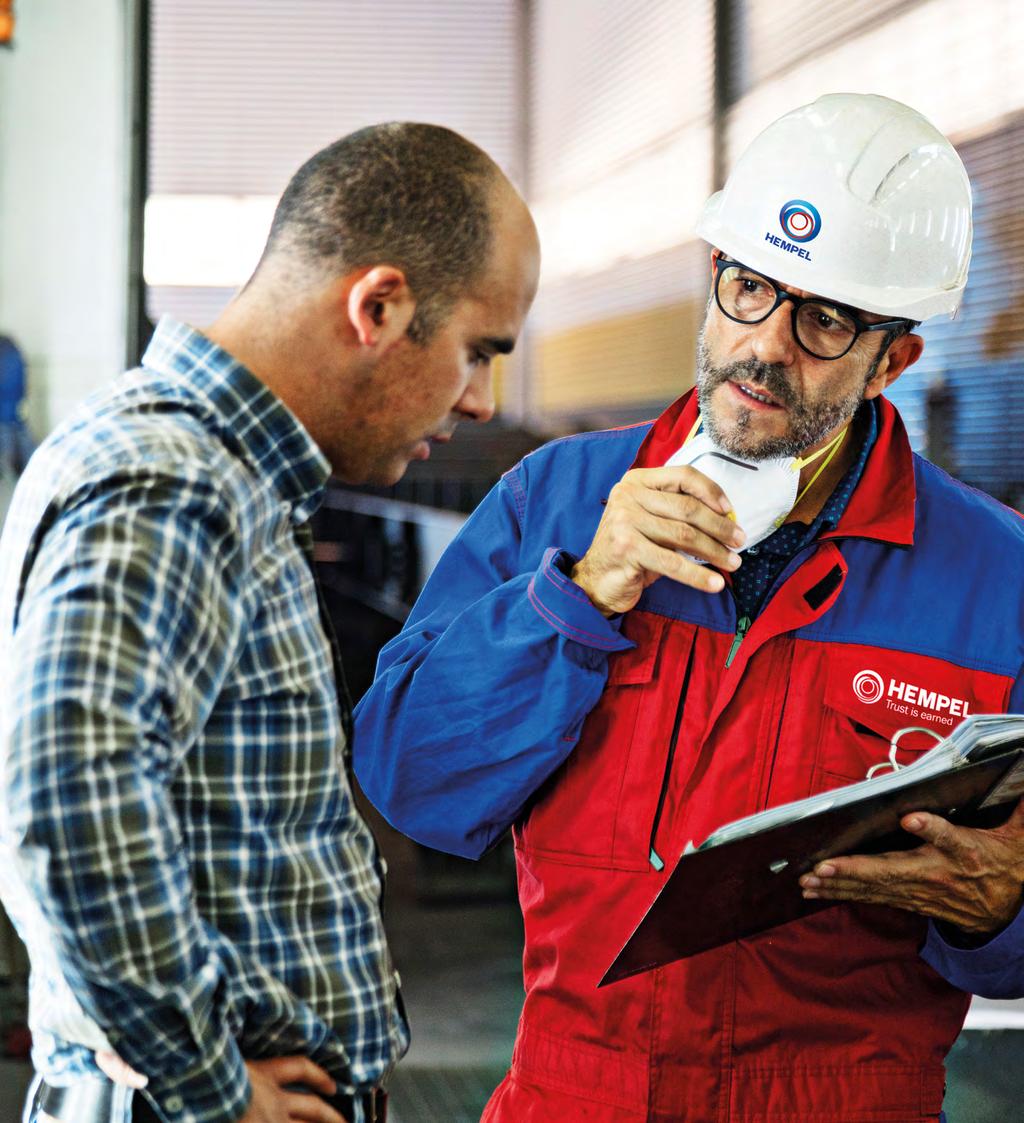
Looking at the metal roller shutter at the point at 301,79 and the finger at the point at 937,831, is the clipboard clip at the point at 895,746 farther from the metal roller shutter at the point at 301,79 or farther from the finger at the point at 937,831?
the metal roller shutter at the point at 301,79

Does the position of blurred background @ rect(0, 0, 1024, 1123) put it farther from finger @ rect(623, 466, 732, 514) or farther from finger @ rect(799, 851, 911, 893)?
→ finger @ rect(623, 466, 732, 514)

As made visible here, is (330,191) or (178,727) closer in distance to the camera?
(178,727)

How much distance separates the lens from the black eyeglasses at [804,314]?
1.62 meters

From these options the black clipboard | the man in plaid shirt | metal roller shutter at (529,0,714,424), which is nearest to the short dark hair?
the man in plaid shirt

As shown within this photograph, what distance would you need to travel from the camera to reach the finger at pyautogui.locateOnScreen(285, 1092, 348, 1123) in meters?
1.00

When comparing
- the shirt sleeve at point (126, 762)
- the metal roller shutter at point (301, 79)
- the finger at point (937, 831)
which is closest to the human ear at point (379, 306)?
the shirt sleeve at point (126, 762)

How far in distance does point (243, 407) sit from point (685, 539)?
0.53 metres

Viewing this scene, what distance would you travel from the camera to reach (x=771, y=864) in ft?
4.12

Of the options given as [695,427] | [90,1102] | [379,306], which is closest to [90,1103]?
[90,1102]

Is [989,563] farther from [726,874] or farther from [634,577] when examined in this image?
[726,874]

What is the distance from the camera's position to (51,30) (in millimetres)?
6406

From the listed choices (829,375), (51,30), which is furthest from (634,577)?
(51,30)

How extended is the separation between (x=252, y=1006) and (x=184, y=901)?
0.13m

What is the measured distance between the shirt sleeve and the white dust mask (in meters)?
0.71
